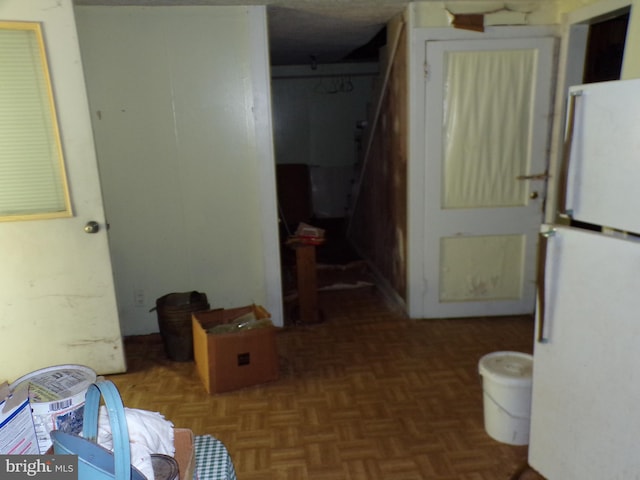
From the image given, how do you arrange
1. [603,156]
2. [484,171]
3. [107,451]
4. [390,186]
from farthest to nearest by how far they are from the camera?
[390,186] < [484,171] < [603,156] < [107,451]

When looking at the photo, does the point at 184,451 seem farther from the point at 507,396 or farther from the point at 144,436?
the point at 507,396

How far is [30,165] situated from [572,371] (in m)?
2.74

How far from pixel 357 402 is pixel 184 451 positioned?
1.68 metres

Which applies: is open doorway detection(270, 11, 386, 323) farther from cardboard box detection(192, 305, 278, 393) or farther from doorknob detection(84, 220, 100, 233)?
doorknob detection(84, 220, 100, 233)

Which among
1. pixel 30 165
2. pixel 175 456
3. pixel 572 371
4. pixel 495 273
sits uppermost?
pixel 30 165

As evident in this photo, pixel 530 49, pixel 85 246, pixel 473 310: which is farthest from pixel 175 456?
pixel 530 49

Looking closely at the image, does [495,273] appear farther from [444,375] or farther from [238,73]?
[238,73]

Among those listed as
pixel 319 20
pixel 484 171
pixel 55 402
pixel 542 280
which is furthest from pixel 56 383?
pixel 319 20

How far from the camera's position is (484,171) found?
3.39 metres

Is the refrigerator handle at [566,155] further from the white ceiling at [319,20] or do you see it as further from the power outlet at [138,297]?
the power outlet at [138,297]

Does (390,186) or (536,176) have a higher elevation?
(536,176)

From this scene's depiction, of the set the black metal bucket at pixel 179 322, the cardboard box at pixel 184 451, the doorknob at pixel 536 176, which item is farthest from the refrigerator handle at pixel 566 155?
the black metal bucket at pixel 179 322

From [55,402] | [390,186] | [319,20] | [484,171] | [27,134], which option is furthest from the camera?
[390,186]

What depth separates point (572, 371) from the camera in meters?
1.64
